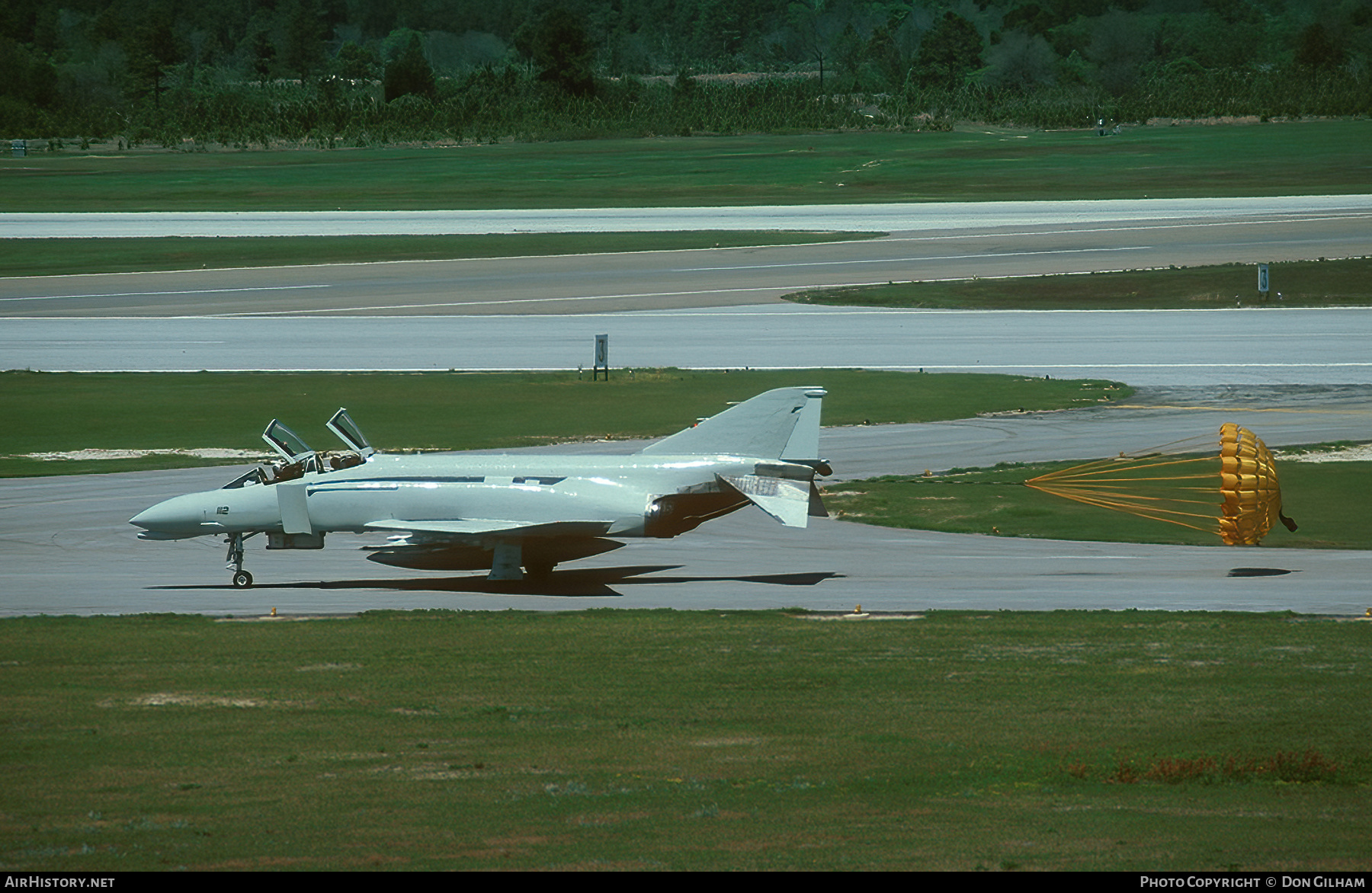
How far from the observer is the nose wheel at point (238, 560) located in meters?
30.9

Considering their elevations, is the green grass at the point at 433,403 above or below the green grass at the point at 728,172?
below

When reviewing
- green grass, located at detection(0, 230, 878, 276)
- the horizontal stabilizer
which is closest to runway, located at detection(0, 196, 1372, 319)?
green grass, located at detection(0, 230, 878, 276)

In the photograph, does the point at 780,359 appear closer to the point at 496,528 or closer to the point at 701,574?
the point at 701,574

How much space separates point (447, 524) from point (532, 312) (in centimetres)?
4599

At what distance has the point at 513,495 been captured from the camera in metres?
30.5

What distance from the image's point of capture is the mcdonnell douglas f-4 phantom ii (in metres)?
30.2

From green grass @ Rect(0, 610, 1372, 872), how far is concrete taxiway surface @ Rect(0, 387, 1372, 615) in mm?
1862

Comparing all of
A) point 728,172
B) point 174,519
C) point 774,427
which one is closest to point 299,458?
point 174,519

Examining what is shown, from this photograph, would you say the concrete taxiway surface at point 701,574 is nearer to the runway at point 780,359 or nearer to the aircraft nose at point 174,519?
the runway at point 780,359

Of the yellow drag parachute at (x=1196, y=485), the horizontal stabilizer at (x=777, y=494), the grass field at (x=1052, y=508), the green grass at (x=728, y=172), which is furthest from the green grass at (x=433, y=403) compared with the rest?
the green grass at (x=728, y=172)

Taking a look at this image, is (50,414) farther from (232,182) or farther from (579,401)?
(232,182)

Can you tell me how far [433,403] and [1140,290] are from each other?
134 feet

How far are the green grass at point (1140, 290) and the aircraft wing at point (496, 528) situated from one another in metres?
48.0

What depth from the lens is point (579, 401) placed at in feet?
179
